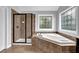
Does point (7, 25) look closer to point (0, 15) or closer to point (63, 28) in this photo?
point (0, 15)

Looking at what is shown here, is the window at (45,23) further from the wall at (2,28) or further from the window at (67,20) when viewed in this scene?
the wall at (2,28)

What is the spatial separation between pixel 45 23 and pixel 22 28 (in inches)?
47.3

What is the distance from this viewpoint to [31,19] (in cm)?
434

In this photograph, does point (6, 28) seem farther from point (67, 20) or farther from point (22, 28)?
point (67, 20)

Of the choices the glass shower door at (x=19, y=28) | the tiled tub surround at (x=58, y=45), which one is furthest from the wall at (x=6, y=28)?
the tiled tub surround at (x=58, y=45)

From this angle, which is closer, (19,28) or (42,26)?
(42,26)

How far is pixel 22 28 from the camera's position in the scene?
469cm

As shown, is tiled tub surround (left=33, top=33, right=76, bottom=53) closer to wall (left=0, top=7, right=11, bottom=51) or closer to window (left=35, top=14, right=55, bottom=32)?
window (left=35, top=14, right=55, bottom=32)

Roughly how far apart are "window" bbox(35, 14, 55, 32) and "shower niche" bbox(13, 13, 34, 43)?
1.14 ft

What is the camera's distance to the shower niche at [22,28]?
13.4ft

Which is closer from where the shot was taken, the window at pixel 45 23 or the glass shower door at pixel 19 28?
the window at pixel 45 23

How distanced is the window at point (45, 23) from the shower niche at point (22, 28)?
0.35m

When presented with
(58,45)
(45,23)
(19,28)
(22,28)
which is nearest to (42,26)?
(45,23)
